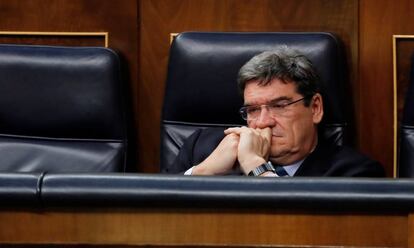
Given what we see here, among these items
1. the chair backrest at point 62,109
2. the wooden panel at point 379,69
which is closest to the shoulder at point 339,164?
the wooden panel at point 379,69

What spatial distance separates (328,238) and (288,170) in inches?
31.2

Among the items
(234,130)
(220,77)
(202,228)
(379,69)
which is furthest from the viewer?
(379,69)

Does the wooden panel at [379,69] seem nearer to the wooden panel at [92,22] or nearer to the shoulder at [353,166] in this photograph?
the shoulder at [353,166]

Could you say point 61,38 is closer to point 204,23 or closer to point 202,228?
point 204,23

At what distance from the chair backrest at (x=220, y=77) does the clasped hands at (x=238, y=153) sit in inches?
5.1

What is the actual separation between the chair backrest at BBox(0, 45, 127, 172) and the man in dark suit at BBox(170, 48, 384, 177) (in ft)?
0.78

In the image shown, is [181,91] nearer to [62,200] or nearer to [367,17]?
[367,17]

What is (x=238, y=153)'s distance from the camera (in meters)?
1.72

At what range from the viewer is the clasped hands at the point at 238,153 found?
1694 mm

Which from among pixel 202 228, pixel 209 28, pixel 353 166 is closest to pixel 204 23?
pixel 209 28

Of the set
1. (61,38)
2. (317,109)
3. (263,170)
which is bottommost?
(263,170)

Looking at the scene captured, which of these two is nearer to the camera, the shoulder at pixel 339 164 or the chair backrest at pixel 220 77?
the shoulder at pixel 339 164

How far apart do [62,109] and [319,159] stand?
60 centimetres

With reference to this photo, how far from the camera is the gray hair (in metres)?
1.78
